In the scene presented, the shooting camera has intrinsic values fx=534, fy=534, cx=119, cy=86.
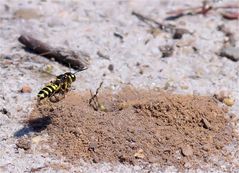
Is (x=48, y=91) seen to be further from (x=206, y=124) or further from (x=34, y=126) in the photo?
(x=206, y=124)

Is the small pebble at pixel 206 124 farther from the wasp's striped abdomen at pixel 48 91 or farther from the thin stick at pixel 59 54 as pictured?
the thin stick at pixel 59 54

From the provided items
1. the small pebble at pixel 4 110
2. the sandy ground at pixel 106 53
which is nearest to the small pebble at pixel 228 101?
the sandy ground at pixel 106 53

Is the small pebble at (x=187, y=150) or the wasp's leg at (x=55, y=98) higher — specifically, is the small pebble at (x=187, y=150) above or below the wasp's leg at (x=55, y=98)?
below

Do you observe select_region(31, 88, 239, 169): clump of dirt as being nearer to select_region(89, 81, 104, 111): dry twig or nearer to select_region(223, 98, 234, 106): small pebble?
select_region(89, 81, 104, 111): dry twig

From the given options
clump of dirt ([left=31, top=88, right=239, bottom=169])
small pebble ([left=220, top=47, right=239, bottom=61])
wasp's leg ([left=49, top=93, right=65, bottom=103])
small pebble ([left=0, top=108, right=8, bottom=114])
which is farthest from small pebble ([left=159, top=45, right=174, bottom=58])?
small pebble ([left=0, top=108, right=8, bottom=114])

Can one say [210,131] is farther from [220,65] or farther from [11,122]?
[11,122]
